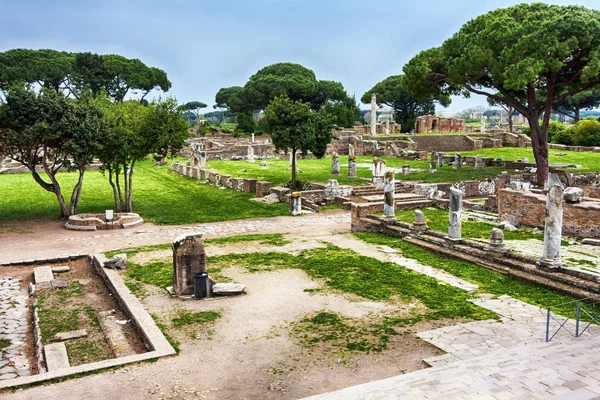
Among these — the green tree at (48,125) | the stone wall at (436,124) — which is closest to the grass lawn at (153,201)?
the green tree at (48,125)

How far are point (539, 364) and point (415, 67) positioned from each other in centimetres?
2409

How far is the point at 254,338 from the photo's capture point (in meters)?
9.50

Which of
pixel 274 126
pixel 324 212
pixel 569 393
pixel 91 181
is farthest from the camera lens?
pixel 91 181

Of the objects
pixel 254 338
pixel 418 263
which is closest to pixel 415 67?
pixel 418 263

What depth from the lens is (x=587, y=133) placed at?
152 ft

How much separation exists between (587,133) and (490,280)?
40.1 metres

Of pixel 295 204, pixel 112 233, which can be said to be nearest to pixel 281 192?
pixel 295 204

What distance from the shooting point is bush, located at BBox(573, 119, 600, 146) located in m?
45.9

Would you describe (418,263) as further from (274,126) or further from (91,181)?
(91,181)

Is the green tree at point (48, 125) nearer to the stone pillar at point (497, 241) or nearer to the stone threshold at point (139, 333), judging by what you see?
the stone threshold at point (139, 333)

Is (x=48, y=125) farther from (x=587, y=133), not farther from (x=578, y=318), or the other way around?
(x=587, y=133)

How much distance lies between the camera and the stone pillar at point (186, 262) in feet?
39.2

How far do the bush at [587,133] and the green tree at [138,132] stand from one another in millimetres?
37851

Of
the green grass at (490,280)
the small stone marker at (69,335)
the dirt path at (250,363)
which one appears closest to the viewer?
the dirt path at (250,363)
